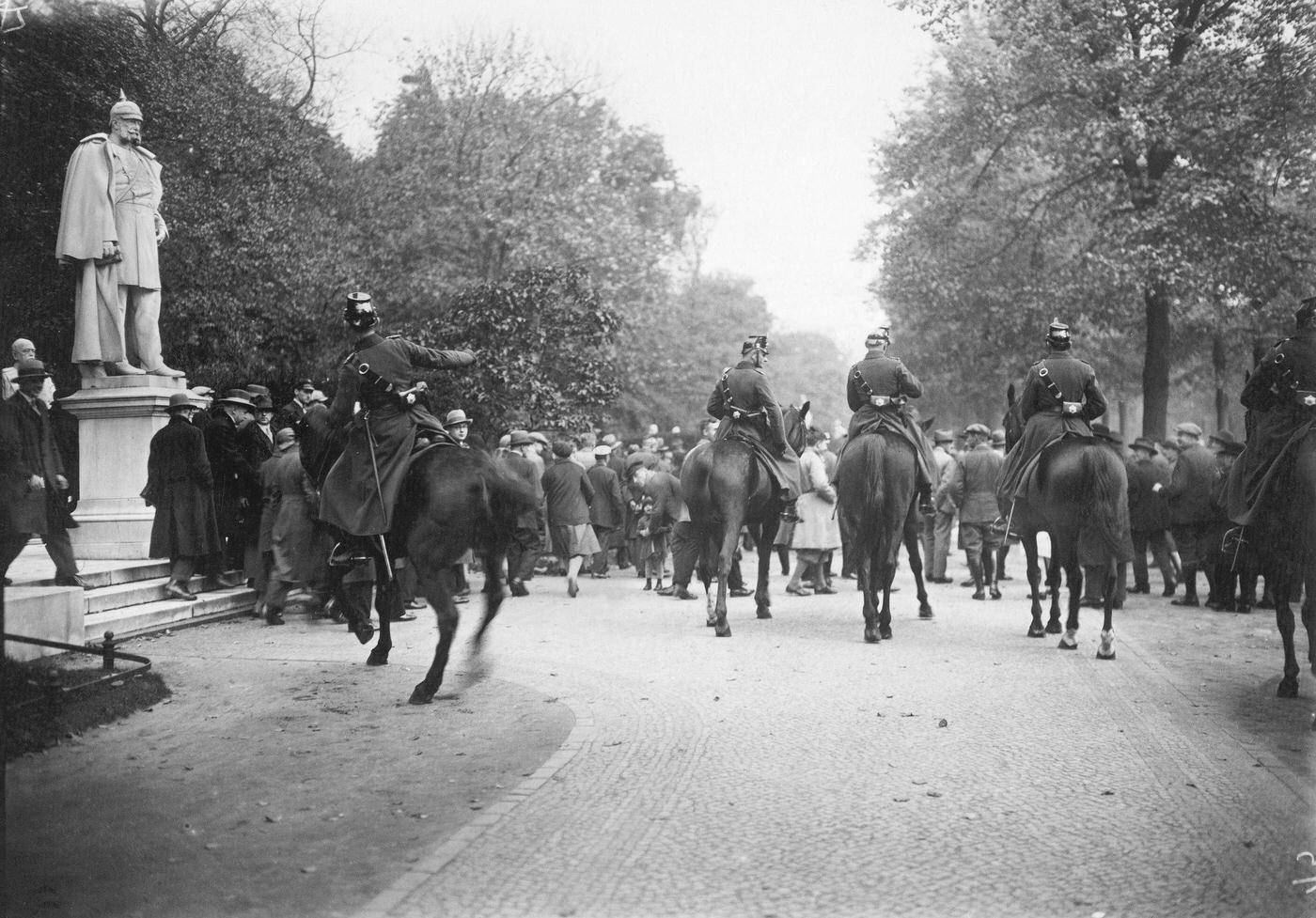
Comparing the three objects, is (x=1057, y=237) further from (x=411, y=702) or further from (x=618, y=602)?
(x=411, y=702)

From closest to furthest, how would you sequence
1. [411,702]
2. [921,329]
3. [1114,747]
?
[1114,747], [411,702], [921,329]

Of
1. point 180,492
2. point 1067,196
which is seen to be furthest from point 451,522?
point 1067,196

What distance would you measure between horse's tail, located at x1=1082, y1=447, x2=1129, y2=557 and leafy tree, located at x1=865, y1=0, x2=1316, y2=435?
757cm

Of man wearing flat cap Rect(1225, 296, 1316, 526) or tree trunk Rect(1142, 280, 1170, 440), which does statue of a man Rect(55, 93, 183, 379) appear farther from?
tree trunk Rect(1142, 280, 1170, 440)

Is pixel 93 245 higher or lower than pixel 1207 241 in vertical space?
lower

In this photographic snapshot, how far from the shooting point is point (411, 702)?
7691mm

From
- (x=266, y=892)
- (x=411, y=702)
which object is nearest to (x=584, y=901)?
(x=266, y=892)

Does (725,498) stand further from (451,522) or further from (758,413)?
(451,522)

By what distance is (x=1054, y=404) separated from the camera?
1102 cm

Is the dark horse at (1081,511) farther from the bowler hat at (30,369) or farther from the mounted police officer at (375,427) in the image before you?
the bowler hat at (30,369)

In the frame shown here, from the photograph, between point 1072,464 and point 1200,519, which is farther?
point 1200,519

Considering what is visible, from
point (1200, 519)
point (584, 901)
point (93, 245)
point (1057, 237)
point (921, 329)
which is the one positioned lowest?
point (584, 901)

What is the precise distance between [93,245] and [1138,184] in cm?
1871

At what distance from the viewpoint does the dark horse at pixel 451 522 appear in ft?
25.4
